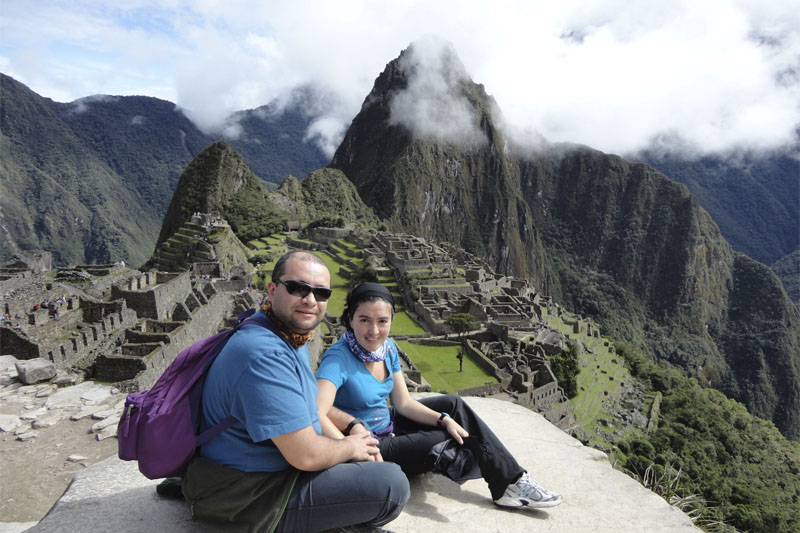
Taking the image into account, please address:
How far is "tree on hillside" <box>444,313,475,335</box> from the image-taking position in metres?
29.5

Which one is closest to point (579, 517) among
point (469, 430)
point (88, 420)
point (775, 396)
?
point (469, 430)

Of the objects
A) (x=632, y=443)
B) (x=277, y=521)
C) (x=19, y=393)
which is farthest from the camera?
Result: (x=632, y=443)

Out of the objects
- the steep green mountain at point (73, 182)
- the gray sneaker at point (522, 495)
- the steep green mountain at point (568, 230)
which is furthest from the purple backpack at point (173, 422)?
the steep green mountain at point (568, 230)

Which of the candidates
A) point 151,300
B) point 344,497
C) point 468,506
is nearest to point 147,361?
point 151,300

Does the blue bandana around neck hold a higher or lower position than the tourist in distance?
higher

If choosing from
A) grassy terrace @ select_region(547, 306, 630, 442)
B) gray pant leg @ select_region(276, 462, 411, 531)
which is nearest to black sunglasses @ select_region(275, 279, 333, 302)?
gray pant leg @ select_region(276, 462, 411, 531)

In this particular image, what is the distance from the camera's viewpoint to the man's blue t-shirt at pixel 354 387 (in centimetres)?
392

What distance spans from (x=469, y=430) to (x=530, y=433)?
208cm

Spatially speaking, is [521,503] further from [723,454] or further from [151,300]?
[723,454]

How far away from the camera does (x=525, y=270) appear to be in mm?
165500

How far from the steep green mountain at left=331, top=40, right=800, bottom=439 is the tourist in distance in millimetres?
129675

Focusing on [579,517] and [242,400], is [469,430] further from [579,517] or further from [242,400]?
[242,400]

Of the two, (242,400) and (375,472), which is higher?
(242,400)

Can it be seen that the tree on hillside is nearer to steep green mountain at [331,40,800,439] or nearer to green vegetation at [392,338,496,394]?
green vegetation at [392,338,496,394]
